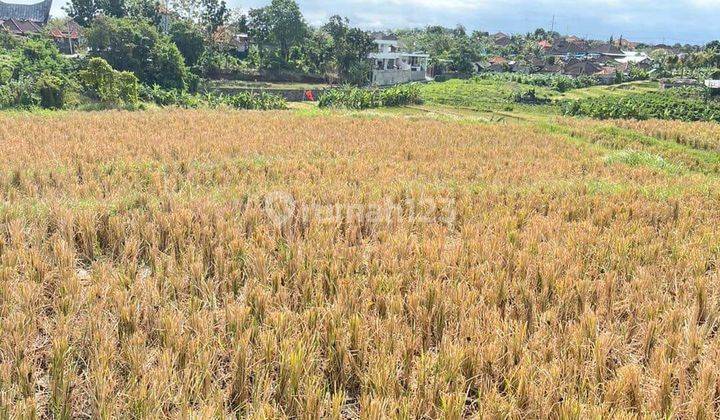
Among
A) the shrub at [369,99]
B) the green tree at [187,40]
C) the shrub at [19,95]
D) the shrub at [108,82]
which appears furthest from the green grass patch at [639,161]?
the green tree at [187,40]

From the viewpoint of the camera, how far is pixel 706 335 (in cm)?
332

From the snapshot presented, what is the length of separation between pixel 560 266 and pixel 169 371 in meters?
3.13

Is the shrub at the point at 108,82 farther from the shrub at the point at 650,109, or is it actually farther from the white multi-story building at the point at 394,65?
the white multi-story building at the point at 394,65

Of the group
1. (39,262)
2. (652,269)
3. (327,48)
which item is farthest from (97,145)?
(327,48)

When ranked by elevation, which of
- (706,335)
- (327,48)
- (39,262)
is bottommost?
(706,335)

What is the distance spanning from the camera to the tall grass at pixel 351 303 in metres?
2.55

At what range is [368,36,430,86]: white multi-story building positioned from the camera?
49250mm

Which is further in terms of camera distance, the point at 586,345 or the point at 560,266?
the point at 560,266

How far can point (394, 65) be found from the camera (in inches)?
2122

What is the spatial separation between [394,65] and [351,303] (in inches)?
2089

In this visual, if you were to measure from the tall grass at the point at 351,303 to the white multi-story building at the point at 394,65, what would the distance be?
4364 cm

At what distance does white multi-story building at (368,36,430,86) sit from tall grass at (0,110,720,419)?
43641 mm

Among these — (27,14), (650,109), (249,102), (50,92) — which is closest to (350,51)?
(249,102)

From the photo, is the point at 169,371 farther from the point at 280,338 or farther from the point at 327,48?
the point at 327,48
